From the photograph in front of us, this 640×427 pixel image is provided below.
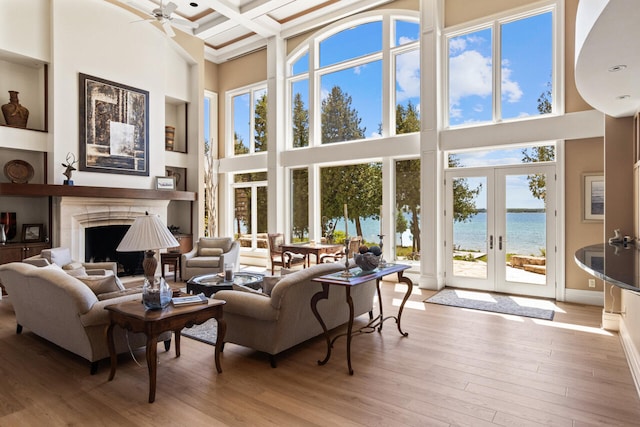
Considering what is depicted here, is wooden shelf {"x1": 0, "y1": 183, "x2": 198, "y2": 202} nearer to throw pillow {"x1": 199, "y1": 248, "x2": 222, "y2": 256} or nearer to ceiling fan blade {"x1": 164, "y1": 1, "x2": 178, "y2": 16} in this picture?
throw pillow {"x1": 199, "y1": 248, "x2": 222, "y2": 256}

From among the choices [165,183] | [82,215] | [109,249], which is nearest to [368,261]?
[82,215]

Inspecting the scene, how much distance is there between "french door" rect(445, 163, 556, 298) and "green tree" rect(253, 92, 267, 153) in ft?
16.2

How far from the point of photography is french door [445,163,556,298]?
6.32m

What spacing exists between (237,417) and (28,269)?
8.96 ft

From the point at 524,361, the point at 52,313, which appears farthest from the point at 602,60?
the point at 52,313

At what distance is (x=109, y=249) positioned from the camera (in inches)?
310

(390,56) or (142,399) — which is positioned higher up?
(390,56)

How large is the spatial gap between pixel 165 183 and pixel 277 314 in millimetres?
5969

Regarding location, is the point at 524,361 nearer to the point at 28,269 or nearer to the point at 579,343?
the point at 579,343

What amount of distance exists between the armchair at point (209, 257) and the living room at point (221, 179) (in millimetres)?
1383

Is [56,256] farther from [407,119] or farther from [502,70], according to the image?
[502,70]

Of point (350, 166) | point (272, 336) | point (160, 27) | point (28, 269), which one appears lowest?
point (272, 336)

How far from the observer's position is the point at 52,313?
3689mm

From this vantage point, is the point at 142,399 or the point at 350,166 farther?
the point at 350,166
